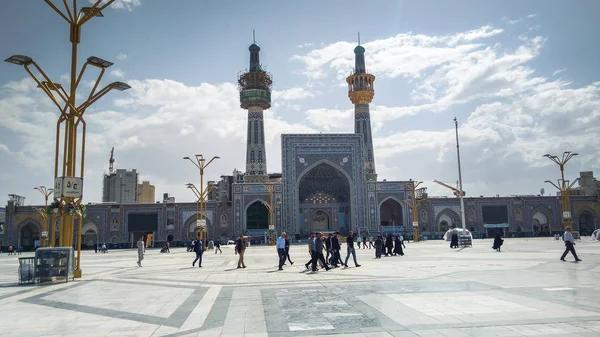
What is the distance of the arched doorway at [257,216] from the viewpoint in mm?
52094

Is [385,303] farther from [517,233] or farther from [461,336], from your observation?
[517,233]

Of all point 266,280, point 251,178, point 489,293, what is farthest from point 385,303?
point 251,178

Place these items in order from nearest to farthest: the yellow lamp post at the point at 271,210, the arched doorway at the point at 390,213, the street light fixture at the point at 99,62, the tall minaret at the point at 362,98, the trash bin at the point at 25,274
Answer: the trash bin at the point at 25,274 < the street light fixture at the point at 99,62 < the yellow lamp post at the point at 271,210 < the arched doorway at the point at 390,213 < the tall minaret at the point at 362,98

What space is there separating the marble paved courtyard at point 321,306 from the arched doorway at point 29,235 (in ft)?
145

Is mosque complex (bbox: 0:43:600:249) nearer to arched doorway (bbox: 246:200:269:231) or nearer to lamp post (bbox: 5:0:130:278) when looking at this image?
arched doorway (bbox: 246:200:269:231)

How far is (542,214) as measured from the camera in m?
57.0

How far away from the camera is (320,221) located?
192ft

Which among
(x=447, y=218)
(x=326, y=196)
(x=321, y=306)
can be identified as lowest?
(x=321, y=306)

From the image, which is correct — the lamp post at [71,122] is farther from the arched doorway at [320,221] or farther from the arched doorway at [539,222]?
the arched doorway at [539,222]

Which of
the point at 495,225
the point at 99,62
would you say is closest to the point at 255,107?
the point at 495,225

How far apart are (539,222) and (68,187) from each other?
5765cm

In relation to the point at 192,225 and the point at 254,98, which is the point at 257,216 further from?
the point at 254,98

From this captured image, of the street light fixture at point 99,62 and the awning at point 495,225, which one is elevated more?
the street light fixture at point 99,62

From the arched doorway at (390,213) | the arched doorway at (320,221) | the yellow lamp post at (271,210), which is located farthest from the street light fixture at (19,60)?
the arched doorway at (390,213)
